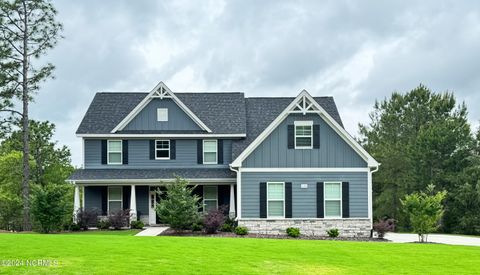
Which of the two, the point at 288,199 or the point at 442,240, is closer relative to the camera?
the point at 442,240

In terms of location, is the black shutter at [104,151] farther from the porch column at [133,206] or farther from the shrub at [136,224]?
the shrub at [136,224]

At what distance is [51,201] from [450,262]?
58.9 ft

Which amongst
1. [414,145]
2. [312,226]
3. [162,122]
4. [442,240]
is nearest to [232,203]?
[312,226]

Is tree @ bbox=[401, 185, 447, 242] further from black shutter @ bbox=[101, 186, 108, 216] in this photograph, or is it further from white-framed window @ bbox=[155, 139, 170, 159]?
black shutter @ bbox=[101, 186, 108, 216]

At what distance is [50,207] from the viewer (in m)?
28.1

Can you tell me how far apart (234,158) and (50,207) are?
10.2 metres

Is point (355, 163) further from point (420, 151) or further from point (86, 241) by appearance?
point (420, 151)

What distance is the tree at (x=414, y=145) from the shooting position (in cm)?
4853

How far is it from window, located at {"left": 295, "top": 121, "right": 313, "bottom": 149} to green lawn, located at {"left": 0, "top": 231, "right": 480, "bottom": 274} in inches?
380

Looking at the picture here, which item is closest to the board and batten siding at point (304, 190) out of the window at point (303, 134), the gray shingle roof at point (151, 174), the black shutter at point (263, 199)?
the black shutter at point (263, 199)

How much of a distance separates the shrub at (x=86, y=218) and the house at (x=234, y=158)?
1.66m

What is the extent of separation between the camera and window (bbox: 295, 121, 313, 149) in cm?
3023

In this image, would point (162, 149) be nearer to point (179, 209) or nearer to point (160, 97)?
point (160, 97)

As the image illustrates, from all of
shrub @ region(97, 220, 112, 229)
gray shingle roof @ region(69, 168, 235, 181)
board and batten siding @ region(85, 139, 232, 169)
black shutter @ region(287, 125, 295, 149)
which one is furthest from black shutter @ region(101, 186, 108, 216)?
black shutter @ region(287, 125, 295, 149)
